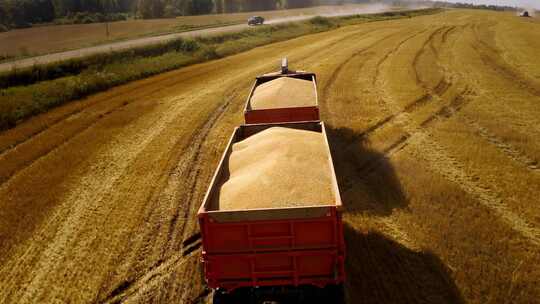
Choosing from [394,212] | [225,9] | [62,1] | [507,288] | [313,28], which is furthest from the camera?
[225,9]

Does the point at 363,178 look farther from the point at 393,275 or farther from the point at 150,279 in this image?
the point at 150,279

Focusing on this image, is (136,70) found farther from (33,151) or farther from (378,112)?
(378,112)

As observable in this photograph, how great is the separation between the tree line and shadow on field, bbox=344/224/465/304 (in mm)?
67030

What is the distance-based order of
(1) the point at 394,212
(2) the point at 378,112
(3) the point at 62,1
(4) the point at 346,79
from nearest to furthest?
1. (1) the point at 394,212
2. (2) the point at 378,112
3. (4) the point at 346,79
4. (3) the point at 62,1

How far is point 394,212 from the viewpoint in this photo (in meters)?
9.28

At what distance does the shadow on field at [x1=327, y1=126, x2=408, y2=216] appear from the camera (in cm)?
964

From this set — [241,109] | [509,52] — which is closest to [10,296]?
[241,109]

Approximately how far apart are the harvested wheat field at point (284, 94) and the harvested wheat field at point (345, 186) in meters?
1.99

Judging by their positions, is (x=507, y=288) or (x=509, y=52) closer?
(x=507, y=288)

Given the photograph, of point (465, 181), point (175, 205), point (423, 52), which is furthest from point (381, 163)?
point (423, 52)

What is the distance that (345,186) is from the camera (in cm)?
1056

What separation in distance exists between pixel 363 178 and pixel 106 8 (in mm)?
99988

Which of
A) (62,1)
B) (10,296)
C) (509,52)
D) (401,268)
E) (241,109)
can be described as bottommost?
(10,296)

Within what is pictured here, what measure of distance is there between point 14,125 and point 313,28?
33.8 meters
